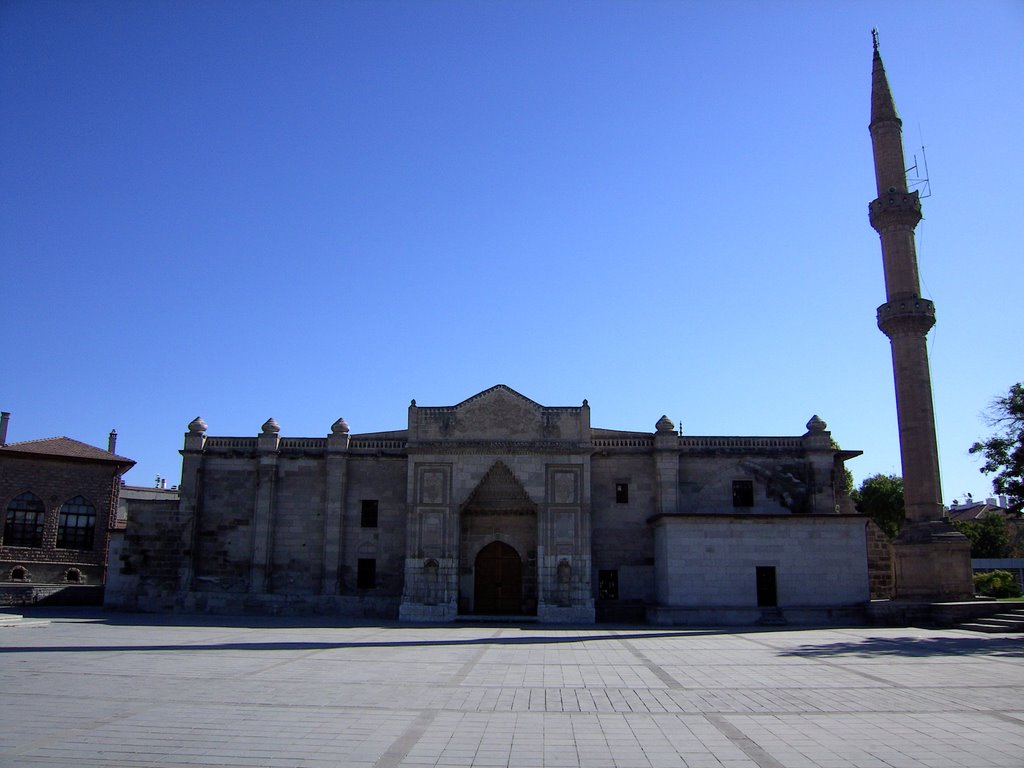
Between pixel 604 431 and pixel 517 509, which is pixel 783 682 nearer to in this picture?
pixel 517 509

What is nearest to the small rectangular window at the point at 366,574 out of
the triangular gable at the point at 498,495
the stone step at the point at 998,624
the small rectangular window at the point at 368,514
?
the small rectangular window at the point at 368,514

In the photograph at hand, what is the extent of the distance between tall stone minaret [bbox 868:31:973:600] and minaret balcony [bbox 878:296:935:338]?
3 centimetres

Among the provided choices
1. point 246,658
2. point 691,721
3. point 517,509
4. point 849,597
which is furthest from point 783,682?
point 517,509

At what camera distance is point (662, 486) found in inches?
1221

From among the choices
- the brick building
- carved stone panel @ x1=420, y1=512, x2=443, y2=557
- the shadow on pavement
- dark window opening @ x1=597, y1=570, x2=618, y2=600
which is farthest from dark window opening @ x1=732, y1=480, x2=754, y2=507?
the brick building

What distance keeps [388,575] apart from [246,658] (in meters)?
15.9

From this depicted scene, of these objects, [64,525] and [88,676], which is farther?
[64,525]

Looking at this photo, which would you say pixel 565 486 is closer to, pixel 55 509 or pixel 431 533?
pixel 431 533

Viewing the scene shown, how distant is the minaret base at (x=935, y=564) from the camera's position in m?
25.2

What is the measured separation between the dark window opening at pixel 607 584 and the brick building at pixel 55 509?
2485 cm

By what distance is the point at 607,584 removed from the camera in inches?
1225

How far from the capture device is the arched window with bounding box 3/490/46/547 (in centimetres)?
3869

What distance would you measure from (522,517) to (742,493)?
354 inches

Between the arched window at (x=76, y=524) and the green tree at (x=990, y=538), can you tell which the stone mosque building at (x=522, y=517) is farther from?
the green tree at (x=990, y=538)
